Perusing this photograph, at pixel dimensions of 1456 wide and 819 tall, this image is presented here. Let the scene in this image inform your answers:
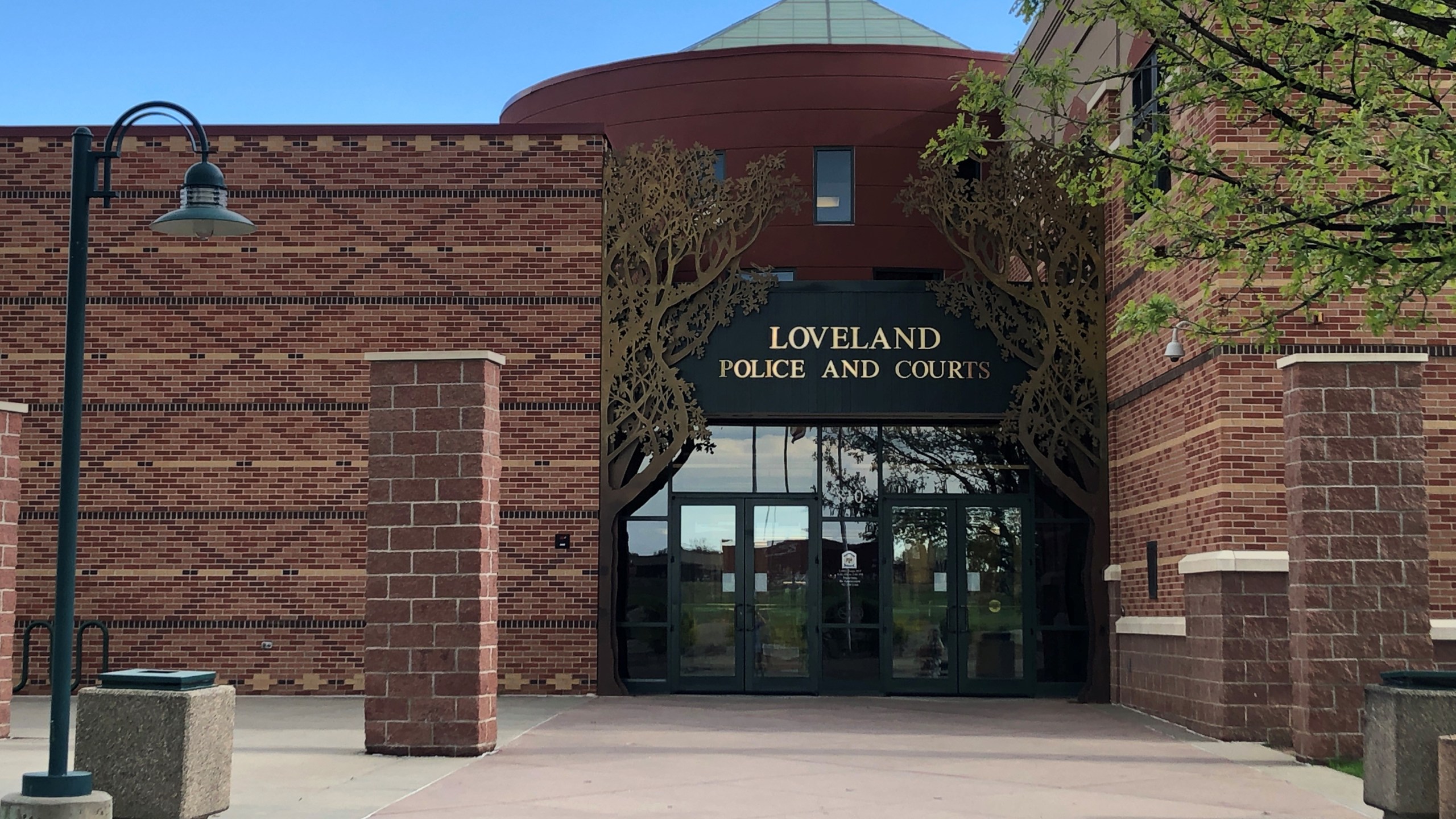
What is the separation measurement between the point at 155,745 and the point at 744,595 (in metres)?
10.7

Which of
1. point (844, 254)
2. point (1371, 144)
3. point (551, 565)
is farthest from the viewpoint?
point (844, 254)

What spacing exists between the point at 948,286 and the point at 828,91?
8091 mm

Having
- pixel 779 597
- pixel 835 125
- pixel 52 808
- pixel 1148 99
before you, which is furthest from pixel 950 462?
pixel 52 808

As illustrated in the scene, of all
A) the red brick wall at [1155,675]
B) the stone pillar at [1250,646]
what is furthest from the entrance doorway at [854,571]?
the stone pillar at [1250,646]

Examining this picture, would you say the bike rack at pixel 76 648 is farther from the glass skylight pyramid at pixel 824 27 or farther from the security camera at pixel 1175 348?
the glass skylight pyramid at pixel 824 27

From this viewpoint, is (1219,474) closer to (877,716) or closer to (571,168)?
(877,716)

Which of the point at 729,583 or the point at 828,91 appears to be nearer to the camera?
the point at 729,583

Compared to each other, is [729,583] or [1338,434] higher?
[1338,434]

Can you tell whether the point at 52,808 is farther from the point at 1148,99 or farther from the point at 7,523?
the point at 1148,99

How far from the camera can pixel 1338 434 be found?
41.3 ft

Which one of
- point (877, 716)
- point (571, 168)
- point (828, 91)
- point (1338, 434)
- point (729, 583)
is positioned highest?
point (828, 91)

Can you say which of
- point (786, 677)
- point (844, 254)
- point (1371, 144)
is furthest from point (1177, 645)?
point (844, 254)

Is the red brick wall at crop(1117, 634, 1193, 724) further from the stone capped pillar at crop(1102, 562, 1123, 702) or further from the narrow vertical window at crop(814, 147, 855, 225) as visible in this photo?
the narrow vertical window at crop(814, 147, 855, 225)

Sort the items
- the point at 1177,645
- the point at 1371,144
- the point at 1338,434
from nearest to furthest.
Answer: the point at 1371,144 → the point at 1338,434 → the point at 1177,645
